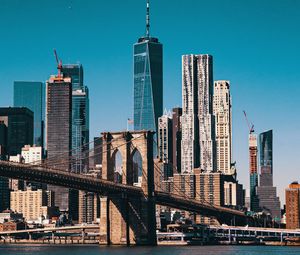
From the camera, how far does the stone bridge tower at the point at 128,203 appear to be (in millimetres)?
90375

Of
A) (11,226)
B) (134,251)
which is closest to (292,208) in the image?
(11,226)

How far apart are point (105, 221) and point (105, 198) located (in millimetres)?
2613

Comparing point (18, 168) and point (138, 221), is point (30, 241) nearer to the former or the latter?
point (138, 221)

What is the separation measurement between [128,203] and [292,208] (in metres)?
80.4

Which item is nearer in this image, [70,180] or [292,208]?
[70,180]

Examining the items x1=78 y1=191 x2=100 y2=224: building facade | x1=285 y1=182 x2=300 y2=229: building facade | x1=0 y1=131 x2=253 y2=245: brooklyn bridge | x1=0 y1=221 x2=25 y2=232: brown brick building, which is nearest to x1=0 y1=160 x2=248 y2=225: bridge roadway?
x1=0 y1=131 x2=253 y2=245: brooklyn bridge

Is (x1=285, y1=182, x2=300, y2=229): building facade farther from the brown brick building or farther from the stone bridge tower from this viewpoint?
the stone bridge tower

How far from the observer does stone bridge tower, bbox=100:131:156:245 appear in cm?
9038

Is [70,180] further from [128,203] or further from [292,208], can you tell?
[292,208]

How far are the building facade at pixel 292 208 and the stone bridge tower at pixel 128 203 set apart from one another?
238ft

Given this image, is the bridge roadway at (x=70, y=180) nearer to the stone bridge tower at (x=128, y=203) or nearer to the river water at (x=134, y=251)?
the stone bridge tower at (x=128, y=203)

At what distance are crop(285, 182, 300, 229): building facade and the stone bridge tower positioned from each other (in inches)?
2854

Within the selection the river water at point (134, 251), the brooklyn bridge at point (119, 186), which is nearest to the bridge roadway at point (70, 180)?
the brooklyn bridge at point (119, 186)

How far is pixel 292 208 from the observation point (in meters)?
166
